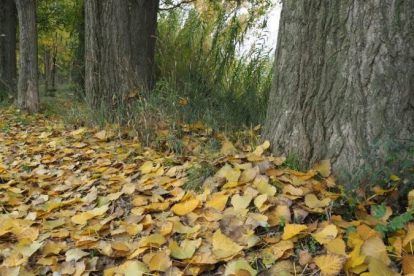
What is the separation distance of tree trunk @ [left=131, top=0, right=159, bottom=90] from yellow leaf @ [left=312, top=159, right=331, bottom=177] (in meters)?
2.93

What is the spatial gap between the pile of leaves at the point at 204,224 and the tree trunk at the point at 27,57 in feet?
15.0

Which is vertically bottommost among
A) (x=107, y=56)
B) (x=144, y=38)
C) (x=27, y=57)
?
(x=27, y=57)

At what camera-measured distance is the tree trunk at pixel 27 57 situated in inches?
275

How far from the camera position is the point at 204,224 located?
6.33ft

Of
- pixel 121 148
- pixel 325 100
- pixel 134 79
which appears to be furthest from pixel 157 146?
pixel 325 100

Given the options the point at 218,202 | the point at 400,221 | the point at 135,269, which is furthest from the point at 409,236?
the point at 135,269

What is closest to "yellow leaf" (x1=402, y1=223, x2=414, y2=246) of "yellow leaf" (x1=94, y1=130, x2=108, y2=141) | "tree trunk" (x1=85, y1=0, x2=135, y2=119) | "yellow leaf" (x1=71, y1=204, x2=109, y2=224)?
"yellow leaf" (x1=71, y1=204, x2=109, y2=224)

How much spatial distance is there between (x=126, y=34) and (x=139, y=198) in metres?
2.98

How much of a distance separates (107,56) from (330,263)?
3856 mm

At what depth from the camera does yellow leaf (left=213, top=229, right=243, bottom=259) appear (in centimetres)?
162

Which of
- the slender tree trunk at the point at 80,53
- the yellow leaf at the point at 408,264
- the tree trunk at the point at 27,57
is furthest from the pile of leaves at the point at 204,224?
the slender tree trunk at the point at 80,53

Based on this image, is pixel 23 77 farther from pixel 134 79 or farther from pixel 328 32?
pixel 328 32

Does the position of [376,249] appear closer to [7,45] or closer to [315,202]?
[315,202]

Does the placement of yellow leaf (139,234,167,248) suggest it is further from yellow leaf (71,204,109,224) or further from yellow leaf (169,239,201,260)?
yellow leaf (71,204,109,224)
